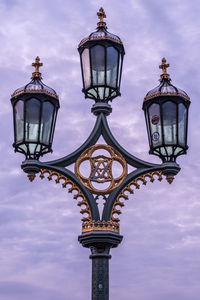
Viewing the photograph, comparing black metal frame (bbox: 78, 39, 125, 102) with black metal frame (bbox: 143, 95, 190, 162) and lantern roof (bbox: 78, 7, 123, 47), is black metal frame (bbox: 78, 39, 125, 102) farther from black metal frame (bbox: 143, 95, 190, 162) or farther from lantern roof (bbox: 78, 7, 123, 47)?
black metal frame (bbox: 143, 95, 190, 162)

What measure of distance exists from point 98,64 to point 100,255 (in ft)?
11.4

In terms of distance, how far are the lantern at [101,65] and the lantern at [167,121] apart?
850 mm

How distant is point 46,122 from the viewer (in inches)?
372

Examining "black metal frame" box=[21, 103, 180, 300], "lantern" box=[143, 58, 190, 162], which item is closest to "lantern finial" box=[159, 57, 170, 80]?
"lantern" box=[143, 58, 190, 162]

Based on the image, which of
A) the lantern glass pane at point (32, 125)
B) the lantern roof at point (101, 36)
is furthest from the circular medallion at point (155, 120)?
the lantern glass pane at point (32, 125)

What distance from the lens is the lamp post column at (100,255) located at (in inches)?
350

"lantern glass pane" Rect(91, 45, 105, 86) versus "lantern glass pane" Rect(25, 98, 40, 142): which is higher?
"lantern glass pane" Rect(91, 45, 105, 86)

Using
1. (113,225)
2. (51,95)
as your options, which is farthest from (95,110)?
(113,225)

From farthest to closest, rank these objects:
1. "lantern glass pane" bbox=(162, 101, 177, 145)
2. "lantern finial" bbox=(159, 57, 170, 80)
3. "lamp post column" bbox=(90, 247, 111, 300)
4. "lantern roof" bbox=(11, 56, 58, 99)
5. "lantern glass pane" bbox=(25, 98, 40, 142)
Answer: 1. "lantern finial" bbox=(159, 57, 170, 80)
2. "lantern glass pane" bbox=(162, 101, 177, 145)
3. "lantern roof" bbox=(11, 56, 58, 99)
4. "lantern glass pane" bbox=(25, 98, 40, 142)
5. "lamp post column" bbox=(90, 247, 111, 300)

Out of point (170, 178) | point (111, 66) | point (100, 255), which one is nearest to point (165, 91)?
point (111, 66)

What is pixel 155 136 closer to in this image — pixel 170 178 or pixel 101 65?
pixel 170 178

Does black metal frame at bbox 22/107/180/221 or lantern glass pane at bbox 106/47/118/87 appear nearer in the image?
black metal frame at bbox 22/107/180/221

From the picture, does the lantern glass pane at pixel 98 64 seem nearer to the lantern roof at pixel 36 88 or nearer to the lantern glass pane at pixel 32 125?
the lantern roof at pixel 36 88

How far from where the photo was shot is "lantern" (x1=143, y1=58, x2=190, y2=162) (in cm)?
962
